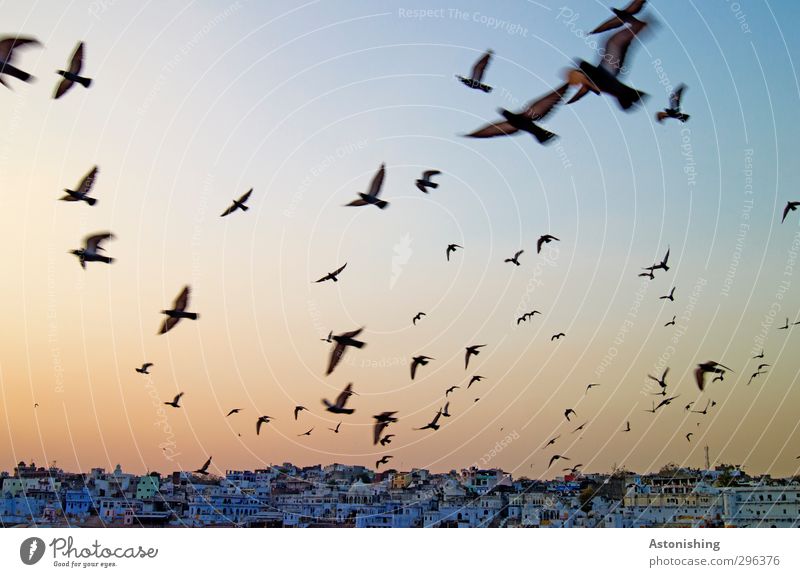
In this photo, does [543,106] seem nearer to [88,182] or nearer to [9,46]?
[9,46]

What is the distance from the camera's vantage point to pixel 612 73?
63.9 feet

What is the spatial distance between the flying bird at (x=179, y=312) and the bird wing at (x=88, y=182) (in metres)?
4.41

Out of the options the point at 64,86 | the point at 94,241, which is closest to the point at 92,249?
the point at 94,241

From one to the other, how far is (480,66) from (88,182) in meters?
11.3

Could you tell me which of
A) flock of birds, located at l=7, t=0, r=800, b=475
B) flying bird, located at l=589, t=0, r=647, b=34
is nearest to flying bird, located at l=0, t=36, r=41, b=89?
flock of birds, located at l=7, t=0, r=800, b=475

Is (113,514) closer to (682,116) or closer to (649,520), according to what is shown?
(649,520)

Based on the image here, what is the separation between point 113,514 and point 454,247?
232 ft

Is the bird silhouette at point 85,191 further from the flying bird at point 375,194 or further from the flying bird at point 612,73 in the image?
the flying bird at point 612,73

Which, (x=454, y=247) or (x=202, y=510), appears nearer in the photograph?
(x=454, y=247)

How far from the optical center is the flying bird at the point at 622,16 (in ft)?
75.4

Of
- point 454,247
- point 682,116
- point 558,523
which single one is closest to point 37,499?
point 558,523
